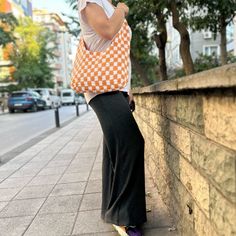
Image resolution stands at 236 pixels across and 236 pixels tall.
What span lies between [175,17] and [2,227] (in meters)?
4.69

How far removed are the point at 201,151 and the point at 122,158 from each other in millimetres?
915

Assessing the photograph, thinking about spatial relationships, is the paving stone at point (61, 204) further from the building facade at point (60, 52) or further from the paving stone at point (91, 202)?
the building facade at point (60, 52)

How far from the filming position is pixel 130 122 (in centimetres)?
301

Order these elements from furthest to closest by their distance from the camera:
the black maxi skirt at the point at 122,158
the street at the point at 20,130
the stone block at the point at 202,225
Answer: the street at the point at 20,130 → the black maxi skirt at the point at 122,158 → the stone block at the point at 202,225

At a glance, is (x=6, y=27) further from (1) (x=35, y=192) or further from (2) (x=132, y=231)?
(2) (x=132, y=231)

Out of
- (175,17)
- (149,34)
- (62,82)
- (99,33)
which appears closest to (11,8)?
(62,82)

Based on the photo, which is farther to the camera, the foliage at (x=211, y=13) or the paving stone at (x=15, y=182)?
the foliage at (x=211, y=13)

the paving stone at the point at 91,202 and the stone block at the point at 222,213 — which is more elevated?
the stone block at the point at 222,213

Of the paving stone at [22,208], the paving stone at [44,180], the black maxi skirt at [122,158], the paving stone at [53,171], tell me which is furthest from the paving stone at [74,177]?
the black maxi skirt at [122,158]

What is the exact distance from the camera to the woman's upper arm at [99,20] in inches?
108

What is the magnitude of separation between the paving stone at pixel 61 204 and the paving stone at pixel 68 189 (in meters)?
0.18

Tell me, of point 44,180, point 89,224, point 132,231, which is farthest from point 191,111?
point 44,180

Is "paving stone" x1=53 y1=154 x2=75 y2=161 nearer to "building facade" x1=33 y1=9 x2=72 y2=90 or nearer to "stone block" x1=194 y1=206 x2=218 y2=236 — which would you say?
"stone block" x1=194 y1=206 x2=218 y2=236

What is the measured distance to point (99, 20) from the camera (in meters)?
2.74
